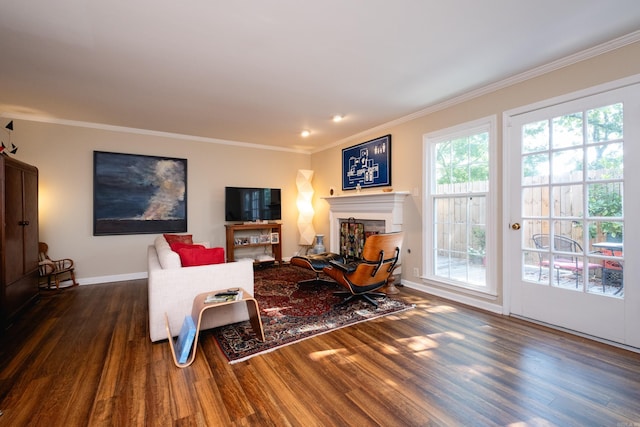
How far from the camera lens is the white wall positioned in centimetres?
417

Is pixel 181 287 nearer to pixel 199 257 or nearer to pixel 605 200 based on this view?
pixel 199 257

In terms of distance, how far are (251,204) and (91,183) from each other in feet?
8.22

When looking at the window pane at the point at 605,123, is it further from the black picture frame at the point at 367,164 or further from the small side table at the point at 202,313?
the small side table at the point at 202,313

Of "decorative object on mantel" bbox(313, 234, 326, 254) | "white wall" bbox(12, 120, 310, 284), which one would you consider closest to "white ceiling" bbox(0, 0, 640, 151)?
"white wall" bbox(12, 120, 310, 284)

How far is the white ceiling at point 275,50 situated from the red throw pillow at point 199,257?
1755mm

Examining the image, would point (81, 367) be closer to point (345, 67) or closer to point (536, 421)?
point (536, 421)

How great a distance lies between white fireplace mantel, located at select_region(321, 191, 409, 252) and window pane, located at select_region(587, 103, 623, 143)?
2035 millimetres

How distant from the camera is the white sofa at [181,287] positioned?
2.38 m

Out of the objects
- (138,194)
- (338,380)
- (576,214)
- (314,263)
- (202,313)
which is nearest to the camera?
(338,380)

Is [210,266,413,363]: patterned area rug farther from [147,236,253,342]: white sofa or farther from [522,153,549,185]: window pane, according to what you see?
[522,153,549,185]: window pane

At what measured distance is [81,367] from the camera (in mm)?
2049

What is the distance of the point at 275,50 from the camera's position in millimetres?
2473

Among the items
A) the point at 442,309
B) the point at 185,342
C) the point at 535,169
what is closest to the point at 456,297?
the point at 442,309

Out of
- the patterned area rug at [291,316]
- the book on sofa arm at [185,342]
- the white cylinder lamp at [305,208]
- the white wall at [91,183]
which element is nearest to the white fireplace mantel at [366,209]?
the white cylinder lamp at [305,208]
